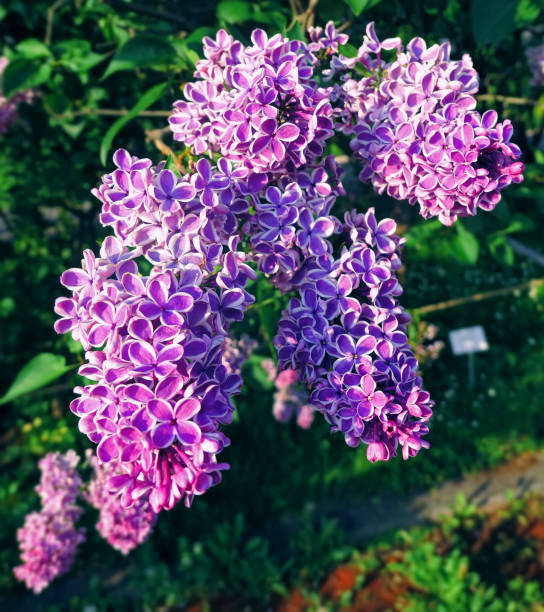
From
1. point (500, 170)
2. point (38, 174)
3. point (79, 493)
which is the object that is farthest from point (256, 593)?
point (500, 170)

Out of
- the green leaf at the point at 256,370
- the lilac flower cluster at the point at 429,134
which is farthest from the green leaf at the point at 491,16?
the green leaf at the point at 256,370

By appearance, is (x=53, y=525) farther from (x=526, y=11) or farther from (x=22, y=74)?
(x=526, y=11)

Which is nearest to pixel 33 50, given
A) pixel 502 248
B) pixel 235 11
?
pixel 235 11

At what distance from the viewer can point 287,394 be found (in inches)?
124

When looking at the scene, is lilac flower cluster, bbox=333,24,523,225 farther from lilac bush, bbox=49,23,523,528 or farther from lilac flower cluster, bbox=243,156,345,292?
lilac flower cluster, bbox=243,156,345,292

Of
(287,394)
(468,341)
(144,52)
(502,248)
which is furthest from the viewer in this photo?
(468,341)

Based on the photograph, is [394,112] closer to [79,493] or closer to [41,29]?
[79,493]

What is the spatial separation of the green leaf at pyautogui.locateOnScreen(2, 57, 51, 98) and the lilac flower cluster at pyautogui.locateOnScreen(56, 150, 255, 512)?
1.38 metres

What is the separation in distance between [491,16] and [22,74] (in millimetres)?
1705

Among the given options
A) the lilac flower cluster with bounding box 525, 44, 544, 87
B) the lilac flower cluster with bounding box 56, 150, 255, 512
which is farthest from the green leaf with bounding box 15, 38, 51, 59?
the lilac flower cluster with bounding box 525, 44, 544, 87

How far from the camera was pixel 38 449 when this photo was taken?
15.4 feet

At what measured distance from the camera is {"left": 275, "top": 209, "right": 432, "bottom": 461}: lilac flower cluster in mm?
1090

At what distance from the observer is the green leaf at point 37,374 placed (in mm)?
1822

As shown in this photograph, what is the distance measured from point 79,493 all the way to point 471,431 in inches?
112
